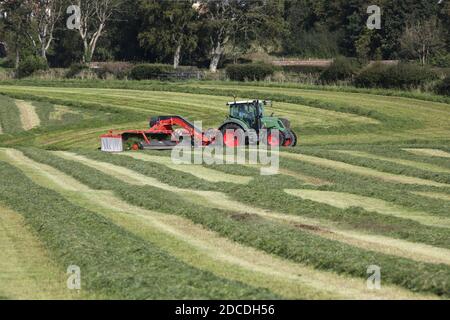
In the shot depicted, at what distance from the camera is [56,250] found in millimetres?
14492

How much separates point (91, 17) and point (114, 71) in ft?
76.7

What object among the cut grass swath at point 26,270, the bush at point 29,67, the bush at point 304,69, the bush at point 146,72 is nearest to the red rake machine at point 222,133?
the cut grass swath at point 26,270

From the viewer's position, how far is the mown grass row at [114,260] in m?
11.3

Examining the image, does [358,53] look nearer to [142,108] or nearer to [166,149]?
[142,108]

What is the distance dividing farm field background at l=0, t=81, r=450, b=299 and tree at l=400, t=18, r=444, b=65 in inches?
1636

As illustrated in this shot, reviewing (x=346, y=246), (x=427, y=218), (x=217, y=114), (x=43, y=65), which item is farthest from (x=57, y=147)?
(x=43, y=65)

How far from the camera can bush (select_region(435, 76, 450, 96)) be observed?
5362 cm

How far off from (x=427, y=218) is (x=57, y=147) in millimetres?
24699

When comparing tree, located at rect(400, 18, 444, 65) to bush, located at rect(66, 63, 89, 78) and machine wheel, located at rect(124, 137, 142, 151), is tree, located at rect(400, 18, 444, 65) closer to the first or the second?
bush, located at rect(66, 63, 89, 78)

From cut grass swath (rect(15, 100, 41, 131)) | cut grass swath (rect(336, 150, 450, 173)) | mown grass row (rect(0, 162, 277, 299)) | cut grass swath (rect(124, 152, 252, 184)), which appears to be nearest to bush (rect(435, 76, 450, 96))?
cut grass swath (rect(336, 150, 450, 173))

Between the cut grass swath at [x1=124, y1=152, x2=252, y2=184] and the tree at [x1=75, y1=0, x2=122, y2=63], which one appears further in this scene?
the tree at [x1=75, y1=0, x2=122, y2=63]

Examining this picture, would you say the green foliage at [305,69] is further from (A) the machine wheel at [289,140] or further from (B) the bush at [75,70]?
(A) the machine wheel at [289,140]

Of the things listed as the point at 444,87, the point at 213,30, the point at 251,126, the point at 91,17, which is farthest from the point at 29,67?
the point at 251,126
